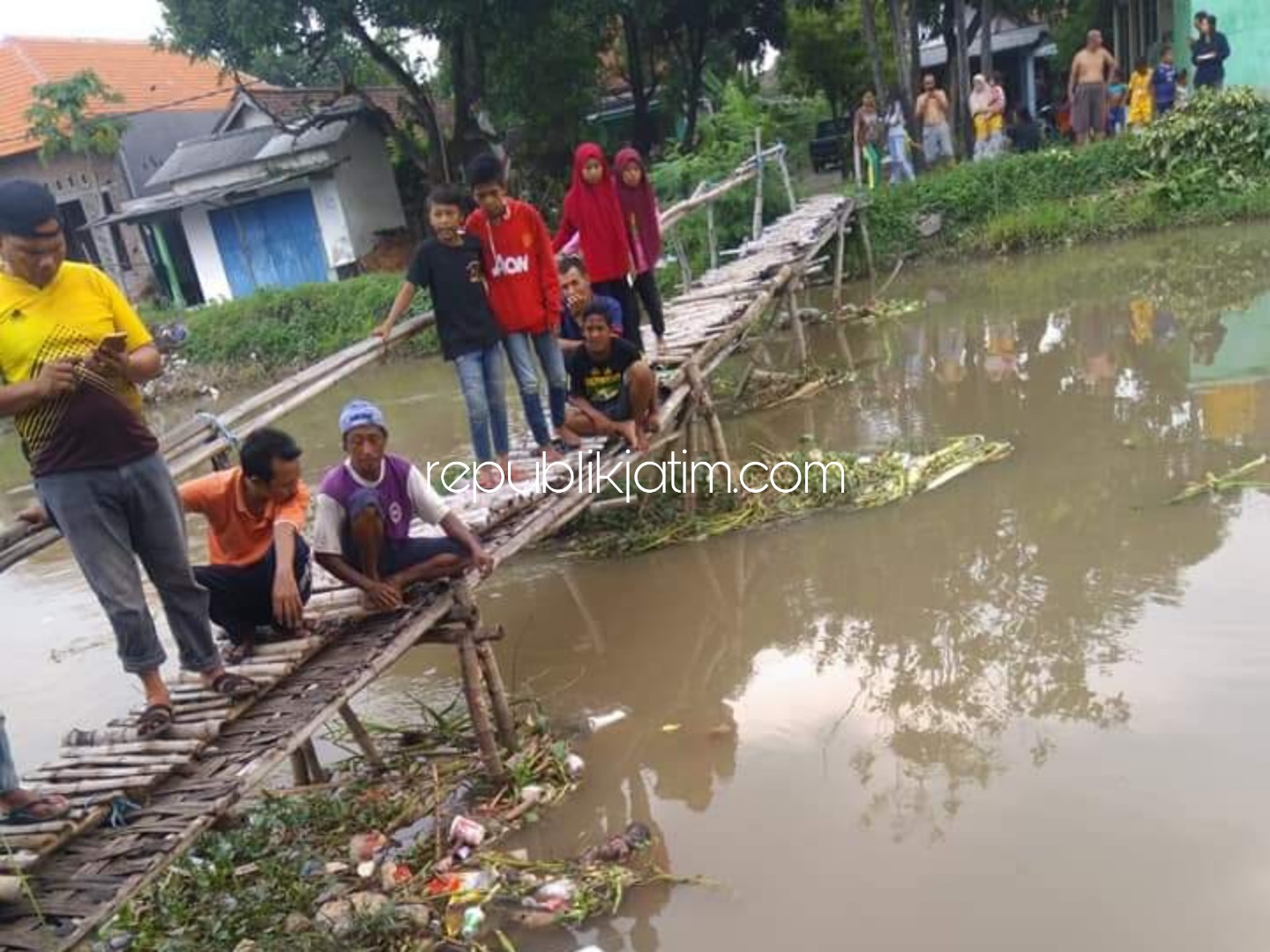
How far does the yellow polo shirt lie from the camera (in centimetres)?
282

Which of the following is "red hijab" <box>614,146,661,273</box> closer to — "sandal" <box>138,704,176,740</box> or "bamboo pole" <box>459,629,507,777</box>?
"bamboo pole" <box>459,629,507,777</box>

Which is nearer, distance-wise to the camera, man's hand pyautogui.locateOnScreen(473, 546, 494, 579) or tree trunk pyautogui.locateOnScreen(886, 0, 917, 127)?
man's hand pyautogui.locateOnScreen(473, 546, 494, 579)

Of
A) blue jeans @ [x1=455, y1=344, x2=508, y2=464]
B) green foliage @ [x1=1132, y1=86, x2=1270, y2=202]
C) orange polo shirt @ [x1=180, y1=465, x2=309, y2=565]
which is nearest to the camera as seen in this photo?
orange polo shirt @ [x1=180, y1=465, x2=309, y2=565]

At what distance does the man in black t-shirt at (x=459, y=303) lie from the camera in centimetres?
473

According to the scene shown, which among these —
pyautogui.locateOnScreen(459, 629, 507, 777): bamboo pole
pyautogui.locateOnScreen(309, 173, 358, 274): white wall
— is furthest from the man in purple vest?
pyautogui.locateOnScreen(309, 173, 358, 274): white wall

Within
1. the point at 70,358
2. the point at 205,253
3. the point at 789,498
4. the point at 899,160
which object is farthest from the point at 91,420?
the point at 205,253

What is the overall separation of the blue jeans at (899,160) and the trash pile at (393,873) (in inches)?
524

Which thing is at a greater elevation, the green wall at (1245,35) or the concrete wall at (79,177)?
the concrete wall at (79,177)

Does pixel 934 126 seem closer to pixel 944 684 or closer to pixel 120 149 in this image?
pixel 944 684

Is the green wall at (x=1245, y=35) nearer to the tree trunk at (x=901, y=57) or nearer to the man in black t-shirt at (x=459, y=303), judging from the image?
the tree trunk at (x=901, y=57)

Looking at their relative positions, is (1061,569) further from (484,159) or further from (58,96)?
(58,96)

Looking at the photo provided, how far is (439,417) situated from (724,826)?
8.04m

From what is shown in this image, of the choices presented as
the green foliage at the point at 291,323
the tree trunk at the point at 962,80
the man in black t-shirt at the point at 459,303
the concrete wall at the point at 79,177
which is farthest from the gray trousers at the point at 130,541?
the concrete wall at the point at 79,177

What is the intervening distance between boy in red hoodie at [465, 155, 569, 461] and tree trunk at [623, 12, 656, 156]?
13401 mm
